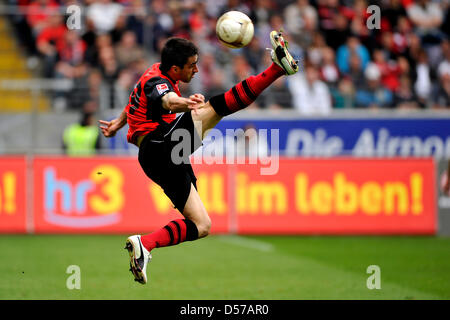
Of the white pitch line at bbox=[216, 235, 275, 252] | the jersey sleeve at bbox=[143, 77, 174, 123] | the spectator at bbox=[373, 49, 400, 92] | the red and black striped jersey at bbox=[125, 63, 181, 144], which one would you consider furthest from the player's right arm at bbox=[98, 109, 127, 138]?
the spectator at bbox=[373, 49, 400, 92]

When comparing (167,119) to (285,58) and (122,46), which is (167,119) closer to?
(285,58)

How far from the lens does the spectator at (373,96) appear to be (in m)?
17.1

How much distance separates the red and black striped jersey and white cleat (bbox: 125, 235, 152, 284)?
3.51 feet

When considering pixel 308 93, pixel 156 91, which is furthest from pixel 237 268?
pixel 308 93

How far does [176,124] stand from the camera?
7.74 meters

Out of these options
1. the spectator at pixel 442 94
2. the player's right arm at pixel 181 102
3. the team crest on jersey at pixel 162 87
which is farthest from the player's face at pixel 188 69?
the spectator at pixel 442 94

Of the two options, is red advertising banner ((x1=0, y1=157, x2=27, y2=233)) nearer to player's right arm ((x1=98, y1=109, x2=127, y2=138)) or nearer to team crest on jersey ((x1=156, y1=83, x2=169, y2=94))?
player's right arm ((x1=98, y1=109, x2=127, y2=138))

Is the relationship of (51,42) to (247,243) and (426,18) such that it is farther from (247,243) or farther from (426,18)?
(426,18)

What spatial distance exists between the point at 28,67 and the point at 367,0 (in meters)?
8.06

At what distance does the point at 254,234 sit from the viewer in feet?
49.6

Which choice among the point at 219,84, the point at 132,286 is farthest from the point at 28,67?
the point at 132,286

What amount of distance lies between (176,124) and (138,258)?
1.33m

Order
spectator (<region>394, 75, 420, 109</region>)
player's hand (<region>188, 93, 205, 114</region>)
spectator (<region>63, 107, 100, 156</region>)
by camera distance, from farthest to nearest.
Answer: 1. spectator (<region>394, 75, 420, 109</region>)
2. spectator (<region>63, 107, 100, 156</region>)
3. player's hand (<region>188, 93, 205, 114</region>)

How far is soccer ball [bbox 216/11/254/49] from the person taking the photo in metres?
7.71
